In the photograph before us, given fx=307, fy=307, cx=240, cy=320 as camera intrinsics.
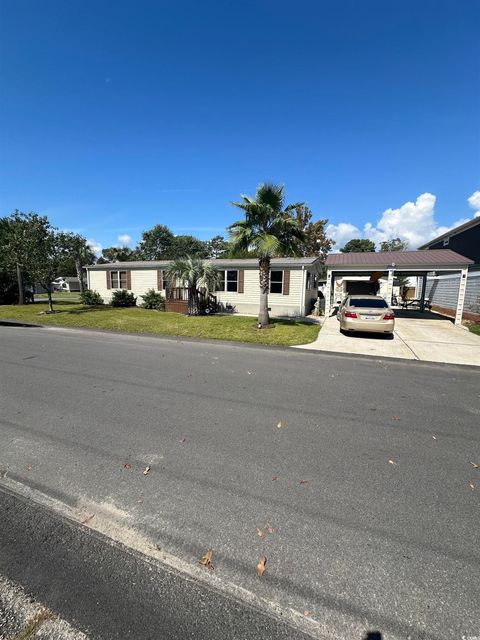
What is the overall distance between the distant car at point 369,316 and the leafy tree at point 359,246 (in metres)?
65.0

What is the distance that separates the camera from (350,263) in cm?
1666

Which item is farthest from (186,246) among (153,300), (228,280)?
(228,280)

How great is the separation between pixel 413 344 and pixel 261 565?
9745mm

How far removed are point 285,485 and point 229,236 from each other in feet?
34.5

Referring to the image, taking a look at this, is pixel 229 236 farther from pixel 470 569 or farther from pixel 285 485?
pixel 470 569

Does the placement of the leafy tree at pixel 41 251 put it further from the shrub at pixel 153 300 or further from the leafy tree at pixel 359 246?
the leafy tree at pixel 359 246

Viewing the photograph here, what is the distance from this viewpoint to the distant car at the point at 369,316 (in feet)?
35.0

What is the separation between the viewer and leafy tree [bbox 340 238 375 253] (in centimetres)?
7144

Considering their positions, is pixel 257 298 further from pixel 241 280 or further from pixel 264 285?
pixel 264 285

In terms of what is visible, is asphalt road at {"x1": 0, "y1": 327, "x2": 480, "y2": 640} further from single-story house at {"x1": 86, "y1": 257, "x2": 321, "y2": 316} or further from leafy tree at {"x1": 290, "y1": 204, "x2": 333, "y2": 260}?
leafy tree at {"x1": 290, "y1": 204, "x2": 333, "y2": 260}

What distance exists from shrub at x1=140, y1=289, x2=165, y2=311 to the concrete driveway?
10.9 m

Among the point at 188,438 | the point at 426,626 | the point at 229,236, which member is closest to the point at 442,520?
the point at 426,626

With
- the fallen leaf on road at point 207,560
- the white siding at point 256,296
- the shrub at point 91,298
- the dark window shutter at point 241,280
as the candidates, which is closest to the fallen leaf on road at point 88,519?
the fallen leaf on road at point 207,560

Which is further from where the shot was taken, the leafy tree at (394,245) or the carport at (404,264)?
the leafy tree at (394,245)
